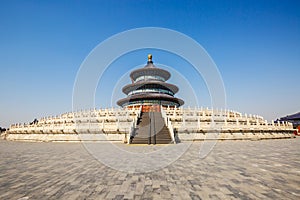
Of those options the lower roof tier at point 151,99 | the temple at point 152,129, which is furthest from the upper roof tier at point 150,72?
the temple at point 152,129

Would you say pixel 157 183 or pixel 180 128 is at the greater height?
pixel 180 128

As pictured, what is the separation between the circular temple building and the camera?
3625 cm

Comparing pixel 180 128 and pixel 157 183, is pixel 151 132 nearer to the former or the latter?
pixel 180 128

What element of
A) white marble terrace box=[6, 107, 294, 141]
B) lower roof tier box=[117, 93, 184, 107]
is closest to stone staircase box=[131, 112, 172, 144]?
white marble terrace box=[6, 107, 294, 141]

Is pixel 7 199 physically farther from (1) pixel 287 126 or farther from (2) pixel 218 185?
(1) pixel 287 126

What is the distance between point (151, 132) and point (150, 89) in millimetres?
23572

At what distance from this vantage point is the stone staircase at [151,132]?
584 inches

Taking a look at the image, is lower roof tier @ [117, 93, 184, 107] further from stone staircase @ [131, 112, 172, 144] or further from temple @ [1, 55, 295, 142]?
stone staircase @ [131, 112, 172, 144]

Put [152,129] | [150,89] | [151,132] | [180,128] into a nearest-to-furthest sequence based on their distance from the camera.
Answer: [151,132] < [152,129] < [180,128] < [150,89]

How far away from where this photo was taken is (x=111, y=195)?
4.12 m

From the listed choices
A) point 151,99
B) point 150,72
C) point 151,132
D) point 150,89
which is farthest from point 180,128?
point 150,72

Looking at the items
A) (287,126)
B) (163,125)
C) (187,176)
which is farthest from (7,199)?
(287,126)

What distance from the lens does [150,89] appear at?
39.1 metres

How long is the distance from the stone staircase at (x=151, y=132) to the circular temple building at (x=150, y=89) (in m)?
15.8
